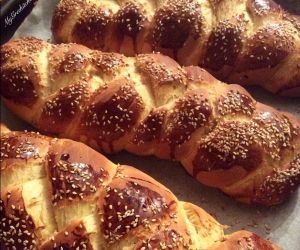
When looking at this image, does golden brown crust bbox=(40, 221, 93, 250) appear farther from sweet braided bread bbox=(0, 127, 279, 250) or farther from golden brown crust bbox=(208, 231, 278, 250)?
golden brown crust bbox=(208, 231, 278, 250)

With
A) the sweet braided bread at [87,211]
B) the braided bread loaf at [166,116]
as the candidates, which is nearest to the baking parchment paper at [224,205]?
the braided bread loaf at [166,116]

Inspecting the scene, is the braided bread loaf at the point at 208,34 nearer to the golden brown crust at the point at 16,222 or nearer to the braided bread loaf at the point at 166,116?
the braided bread loaf at the point at 166,116

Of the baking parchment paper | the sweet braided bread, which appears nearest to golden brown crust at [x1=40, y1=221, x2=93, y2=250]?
the sweet braided bread

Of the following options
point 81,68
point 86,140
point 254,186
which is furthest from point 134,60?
point 254,186

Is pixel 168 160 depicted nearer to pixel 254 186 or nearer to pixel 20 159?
pixel 254 186

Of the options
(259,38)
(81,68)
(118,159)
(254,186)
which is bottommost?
(118,159)
